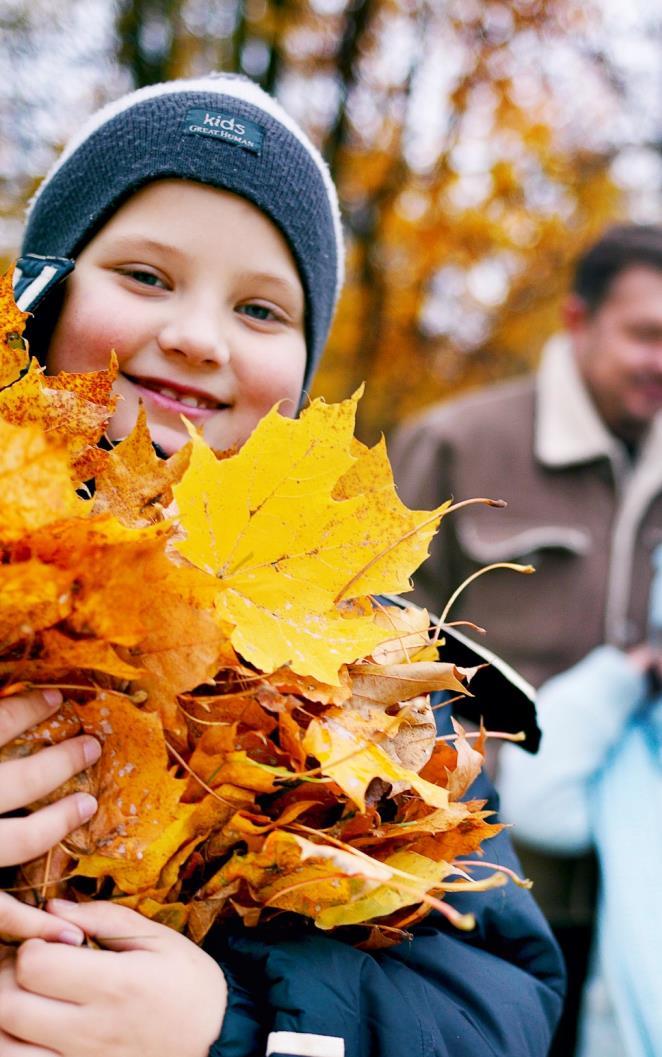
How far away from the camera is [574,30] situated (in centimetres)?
370

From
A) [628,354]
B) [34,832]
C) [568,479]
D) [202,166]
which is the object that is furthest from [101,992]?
[628,354]

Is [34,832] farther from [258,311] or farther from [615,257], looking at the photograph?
[615,257]

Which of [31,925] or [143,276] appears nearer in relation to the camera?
[31,925]

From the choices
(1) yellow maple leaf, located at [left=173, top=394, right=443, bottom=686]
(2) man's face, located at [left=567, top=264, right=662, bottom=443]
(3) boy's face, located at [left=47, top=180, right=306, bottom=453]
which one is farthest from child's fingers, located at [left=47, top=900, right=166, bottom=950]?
(2) man's face, located at [left=567, top=264, right=662, bottom=443]

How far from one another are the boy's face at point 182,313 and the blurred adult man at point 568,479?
4.78ft

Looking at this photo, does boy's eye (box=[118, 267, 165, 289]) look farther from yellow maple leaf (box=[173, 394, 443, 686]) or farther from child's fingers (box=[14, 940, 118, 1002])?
child's fingers (box=[14, 940, 118, 1002])

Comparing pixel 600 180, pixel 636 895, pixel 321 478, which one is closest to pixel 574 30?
pixel 600 180

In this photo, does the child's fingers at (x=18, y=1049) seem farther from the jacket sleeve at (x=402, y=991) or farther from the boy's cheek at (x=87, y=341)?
the boy's cheek at (x=87, y=341)

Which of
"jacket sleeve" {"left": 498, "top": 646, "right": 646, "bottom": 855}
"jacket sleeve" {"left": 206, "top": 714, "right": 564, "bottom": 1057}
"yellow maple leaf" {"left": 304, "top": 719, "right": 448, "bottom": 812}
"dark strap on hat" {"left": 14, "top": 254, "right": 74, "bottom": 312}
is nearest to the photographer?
"yellow maple leaf" {"left": 304, "top": 719, "right": 448, "bottom": 812}

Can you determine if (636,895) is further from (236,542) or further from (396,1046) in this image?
(236,542)

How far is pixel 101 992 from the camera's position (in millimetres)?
645

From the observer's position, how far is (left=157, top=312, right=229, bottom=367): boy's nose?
95 centimetres

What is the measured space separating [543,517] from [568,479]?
159mm

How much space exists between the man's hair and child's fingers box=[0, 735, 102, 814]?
238 cm
